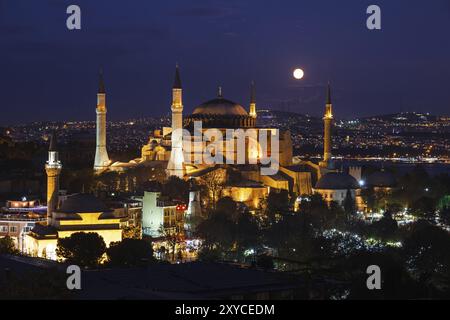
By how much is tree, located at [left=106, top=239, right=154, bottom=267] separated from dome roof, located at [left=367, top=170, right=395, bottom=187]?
32066mm

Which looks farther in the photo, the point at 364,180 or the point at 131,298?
the point at 364,180

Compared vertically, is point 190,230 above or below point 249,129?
below

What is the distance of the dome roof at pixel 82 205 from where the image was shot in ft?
149

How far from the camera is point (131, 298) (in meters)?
24.7

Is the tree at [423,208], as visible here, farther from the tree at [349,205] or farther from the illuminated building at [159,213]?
the illuminated building at [159,213]

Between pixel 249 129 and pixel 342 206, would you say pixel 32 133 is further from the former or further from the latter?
pixel 342 206

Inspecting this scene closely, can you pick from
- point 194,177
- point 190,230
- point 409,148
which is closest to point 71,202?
point 190,230

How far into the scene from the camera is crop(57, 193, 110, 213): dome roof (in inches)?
1788

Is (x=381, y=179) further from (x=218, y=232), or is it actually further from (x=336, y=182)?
(x=218, y=232)

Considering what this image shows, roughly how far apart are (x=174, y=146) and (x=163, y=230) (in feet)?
52.0

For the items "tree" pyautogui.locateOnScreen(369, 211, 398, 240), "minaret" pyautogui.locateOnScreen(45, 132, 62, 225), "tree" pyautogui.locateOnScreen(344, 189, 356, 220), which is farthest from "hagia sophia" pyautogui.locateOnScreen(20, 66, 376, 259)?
"tree" pyautogui.locateOnScreen(369, 211, 398, 240)

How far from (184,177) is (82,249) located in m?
26.3

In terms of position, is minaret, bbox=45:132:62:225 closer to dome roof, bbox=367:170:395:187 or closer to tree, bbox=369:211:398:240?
tree, bbox=369:211:398:240

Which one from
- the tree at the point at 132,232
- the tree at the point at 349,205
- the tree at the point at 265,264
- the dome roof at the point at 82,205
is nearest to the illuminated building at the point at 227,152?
the tree at the point at 349,205
